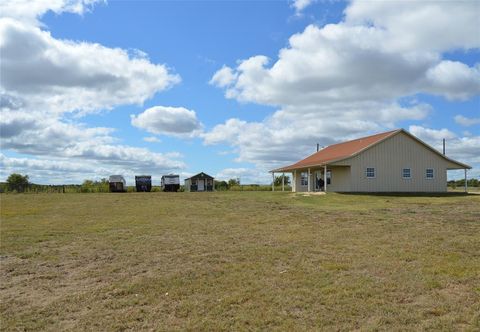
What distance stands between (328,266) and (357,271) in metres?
0.52

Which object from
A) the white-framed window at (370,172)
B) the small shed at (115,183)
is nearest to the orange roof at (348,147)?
the white-framed window at (370,172)

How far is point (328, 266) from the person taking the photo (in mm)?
7617

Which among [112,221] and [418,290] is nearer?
[418,290]

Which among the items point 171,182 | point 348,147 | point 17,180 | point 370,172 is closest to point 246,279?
point 370,172

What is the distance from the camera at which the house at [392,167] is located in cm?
3216

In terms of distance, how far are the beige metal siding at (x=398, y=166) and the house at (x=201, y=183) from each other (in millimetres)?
29664

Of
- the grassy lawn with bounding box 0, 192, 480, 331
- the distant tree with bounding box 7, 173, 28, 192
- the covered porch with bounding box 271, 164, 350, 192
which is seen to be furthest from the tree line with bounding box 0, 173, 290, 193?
the grassy lawn with bounding box 0, 192, 480, 331

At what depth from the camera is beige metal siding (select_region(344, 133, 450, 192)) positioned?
32281 mm

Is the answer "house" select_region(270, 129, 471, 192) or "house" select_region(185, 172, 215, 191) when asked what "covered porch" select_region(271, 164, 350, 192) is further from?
"house" select_region(185, 172, 215, 191)

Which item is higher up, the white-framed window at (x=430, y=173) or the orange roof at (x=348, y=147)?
the orange roof at (x=348, y=147)

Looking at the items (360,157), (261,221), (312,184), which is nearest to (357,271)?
(261,221)

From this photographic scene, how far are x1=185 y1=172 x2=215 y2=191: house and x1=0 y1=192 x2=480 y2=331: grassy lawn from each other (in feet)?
153

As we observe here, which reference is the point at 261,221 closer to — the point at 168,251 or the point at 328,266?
the point at 168,251

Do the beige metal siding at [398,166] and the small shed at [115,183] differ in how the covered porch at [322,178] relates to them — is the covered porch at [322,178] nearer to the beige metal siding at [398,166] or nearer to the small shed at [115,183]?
the beige metal siding at [398,166]
